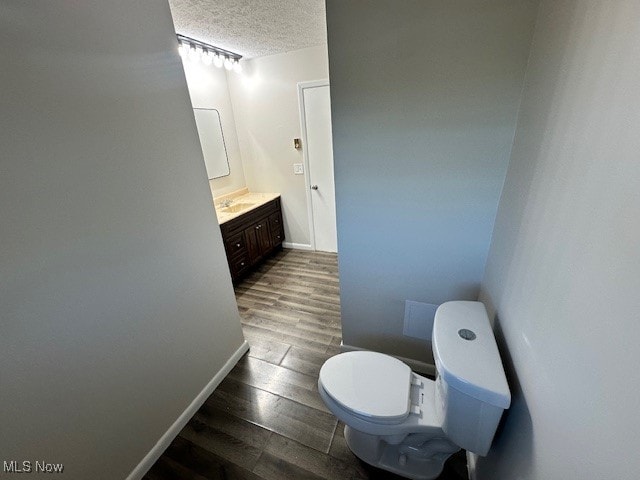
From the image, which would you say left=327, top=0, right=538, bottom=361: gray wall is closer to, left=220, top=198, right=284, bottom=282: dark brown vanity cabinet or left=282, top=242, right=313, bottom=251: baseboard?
left=220, top=198, right=284, bottom=282: dark brown vanity cabinet

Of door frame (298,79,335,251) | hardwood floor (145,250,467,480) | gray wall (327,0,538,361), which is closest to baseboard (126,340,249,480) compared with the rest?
hardwood floor (145,250,467,480)

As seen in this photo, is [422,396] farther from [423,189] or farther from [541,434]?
[423,189]

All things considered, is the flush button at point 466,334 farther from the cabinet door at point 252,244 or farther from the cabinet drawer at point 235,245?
the cabinet door at point 252,244

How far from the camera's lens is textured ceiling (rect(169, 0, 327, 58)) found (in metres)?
1.73

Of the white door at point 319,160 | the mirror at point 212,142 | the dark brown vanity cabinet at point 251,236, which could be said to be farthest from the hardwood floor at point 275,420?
the mirror at point 212,142

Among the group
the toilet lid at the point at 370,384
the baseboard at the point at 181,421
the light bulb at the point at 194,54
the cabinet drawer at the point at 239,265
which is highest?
the light bulb at the point at 194,54

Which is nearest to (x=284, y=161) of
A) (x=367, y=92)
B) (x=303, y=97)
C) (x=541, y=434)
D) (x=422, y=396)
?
(x=303, y=97)

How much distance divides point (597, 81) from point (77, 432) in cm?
198

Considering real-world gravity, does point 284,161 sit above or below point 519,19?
below

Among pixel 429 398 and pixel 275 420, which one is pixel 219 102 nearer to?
pixel 275 420

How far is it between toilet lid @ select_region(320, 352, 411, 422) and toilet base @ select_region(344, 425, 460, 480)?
232mm

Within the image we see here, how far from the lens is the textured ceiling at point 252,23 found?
173 cm

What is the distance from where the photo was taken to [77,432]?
1.04m

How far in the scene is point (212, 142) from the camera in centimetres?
292
